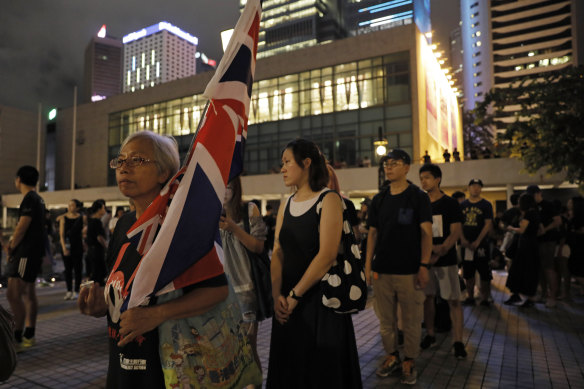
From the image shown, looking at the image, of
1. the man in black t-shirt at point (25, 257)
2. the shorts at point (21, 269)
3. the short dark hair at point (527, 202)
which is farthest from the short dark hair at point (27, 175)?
the short dark hair at point (527, 202)

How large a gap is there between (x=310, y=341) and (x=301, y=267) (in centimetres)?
45

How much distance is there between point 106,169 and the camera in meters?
48.7

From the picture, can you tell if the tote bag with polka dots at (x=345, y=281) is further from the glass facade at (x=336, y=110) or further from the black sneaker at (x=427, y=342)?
the glass facade at (x=336, y=110)

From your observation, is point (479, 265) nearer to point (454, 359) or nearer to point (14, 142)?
point (454, 359)

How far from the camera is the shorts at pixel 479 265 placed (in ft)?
23.3

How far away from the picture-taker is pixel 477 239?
7.00m

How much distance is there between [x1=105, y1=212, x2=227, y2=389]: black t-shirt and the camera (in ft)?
4.56

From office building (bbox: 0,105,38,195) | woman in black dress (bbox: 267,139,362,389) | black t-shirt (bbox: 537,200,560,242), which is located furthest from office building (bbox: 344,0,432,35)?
woman in black dress (bbox: 267,139,362,389)

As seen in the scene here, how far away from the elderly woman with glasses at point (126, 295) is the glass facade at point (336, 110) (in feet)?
97.0

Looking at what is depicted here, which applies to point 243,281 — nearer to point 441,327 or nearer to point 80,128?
point 441,327

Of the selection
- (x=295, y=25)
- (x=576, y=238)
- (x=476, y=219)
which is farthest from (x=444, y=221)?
(x=295, y=25)

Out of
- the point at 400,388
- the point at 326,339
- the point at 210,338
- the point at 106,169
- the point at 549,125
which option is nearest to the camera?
the point at 210,338

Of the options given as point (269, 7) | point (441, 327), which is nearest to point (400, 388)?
point (441, 327)

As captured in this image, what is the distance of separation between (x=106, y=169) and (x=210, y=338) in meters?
52.6
